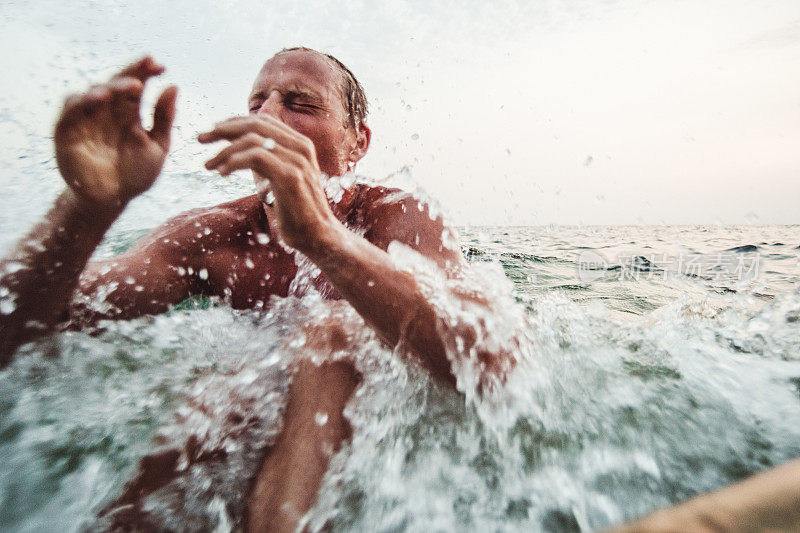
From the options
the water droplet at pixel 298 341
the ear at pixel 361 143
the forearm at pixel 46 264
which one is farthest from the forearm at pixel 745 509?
the ear at pixel 361 143

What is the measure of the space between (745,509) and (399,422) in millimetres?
1124

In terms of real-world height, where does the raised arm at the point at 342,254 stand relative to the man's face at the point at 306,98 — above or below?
below

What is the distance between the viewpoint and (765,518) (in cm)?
27

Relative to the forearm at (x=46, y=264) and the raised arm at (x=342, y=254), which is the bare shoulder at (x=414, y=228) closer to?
the raised arm at (x=342, y=254)

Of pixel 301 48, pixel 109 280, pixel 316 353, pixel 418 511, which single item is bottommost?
pixel 418 511

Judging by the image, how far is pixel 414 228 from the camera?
61.1 inches

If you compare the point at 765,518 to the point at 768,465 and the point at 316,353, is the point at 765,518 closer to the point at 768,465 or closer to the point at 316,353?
the point at 316,353

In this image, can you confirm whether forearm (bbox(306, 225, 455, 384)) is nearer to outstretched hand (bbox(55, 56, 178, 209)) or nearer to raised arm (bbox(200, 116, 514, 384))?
raised arm (bbox(200, 116, 514, 384))

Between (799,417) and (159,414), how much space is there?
Result: 2273 mm

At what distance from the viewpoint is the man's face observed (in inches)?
67.2

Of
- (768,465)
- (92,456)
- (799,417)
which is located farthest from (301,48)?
(799,417)

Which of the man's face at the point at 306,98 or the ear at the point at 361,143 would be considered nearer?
the man's face at the point at 306,98

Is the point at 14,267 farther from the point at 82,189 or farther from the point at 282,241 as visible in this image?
the point at 282,241

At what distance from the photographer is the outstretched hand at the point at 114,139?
891mm
